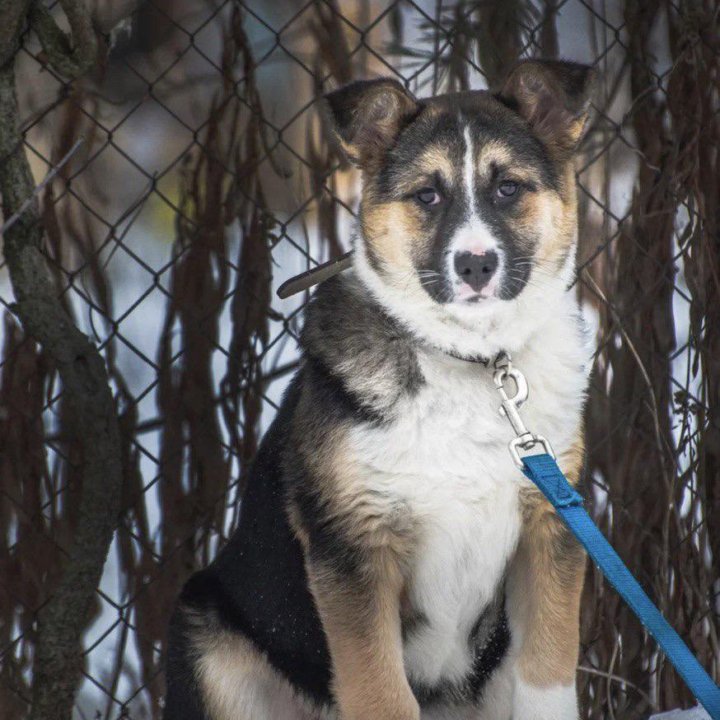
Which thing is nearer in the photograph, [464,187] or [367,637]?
[367,637]

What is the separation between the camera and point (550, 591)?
2.83 metres

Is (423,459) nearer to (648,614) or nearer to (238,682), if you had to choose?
(648,614)

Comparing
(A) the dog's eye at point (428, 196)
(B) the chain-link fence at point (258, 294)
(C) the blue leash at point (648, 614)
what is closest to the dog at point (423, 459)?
(A) the dog's eye at point (428, 196)

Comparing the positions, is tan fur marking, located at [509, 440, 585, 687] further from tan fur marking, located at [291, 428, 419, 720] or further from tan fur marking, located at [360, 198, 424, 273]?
tan fur marking, located at [360, 198, 424, 273]

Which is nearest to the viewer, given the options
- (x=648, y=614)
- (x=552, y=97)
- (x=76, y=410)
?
(x=648, y=614)

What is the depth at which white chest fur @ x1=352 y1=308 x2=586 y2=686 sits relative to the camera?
9.01 feet

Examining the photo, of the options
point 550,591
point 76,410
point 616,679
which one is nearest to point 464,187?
point 550,591

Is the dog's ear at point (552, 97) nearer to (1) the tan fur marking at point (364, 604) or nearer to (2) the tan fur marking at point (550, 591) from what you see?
(2) the tan fur marking at point (550, 591)

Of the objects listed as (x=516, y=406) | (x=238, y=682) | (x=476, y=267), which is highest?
(x=476, y=267)

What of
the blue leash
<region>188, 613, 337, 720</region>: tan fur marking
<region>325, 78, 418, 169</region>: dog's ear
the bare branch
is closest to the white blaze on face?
<region>325, 78, 418, 169</region>: dog's ear

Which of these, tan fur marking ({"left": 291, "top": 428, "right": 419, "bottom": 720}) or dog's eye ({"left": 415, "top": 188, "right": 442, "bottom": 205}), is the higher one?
dog's eye ({"left": 415, "top": 188, "right": 442, "bottom": 205})

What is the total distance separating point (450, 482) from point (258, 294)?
142 centimetres

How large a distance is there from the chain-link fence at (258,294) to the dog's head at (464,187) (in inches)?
33.2

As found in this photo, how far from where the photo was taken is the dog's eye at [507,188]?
2.85 meters
